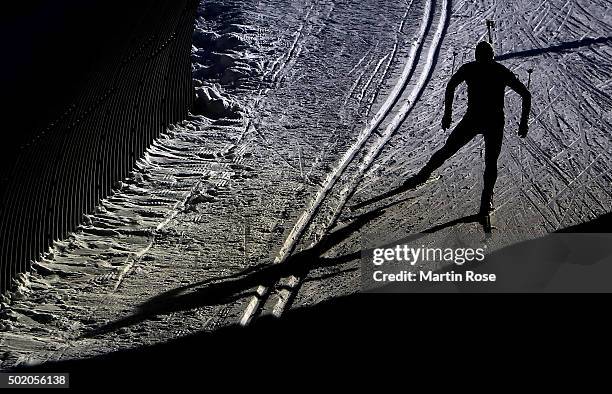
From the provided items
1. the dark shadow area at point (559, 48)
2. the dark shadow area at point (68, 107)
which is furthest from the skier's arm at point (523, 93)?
the dark shadow area at point (559, 48)

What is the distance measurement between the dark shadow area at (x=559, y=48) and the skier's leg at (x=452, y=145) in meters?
4.36

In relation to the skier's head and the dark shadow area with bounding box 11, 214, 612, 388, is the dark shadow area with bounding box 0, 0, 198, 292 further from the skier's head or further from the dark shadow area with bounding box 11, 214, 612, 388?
the skier's head

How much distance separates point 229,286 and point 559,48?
7855 mm

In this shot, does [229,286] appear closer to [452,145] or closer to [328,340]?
[328,340]

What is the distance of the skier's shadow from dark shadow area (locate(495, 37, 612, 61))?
19.8ft

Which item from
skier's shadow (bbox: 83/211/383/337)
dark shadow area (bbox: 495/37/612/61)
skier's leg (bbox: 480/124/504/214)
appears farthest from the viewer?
dark shadow area (bbox: 495/37/612/61)

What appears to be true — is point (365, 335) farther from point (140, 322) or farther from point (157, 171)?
point (157, 171)

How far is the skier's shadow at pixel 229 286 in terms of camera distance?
907 centimetres

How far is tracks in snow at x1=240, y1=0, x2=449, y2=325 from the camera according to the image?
919 centimetres

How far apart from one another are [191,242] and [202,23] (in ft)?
24.0

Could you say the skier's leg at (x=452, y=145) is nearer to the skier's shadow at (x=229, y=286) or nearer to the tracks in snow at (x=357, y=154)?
the tracks in snow at (x=357, y=154)

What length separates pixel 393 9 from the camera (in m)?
17.8

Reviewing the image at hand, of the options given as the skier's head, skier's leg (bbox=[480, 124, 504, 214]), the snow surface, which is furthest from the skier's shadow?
the skier's head

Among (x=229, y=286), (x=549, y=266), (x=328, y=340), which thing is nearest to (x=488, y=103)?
(x=549, y=266)
